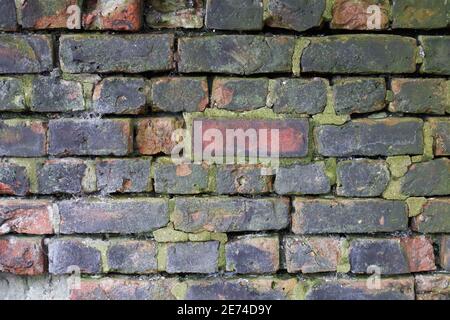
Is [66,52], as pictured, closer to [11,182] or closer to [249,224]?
[11,182]

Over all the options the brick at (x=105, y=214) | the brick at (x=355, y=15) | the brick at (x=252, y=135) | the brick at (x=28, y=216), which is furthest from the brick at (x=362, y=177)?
the brick at (x=28, y=216)

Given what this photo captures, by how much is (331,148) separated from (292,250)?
0.88 feet

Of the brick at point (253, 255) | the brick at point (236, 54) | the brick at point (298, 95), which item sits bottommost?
the brick at point (253, 255)

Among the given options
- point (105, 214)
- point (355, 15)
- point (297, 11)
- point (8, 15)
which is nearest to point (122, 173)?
point (105, 214)

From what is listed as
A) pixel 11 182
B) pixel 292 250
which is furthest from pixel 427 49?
pixel 11 182

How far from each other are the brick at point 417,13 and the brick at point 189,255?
2.29 ft

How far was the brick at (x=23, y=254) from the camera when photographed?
1187 millimetres

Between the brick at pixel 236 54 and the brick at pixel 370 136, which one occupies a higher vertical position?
the brick at pixel 236 54

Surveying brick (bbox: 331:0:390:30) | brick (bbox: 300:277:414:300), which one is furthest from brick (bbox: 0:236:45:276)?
brick (bbox: 331:0:390:30)

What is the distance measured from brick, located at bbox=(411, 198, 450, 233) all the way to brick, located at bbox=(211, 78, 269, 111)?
1.55 ft

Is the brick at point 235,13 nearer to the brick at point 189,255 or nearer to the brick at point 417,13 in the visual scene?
the brick at point 417,13

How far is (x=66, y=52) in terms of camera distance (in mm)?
1156

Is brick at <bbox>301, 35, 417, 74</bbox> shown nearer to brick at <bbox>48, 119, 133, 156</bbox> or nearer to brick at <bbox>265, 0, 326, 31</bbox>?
brick at <bbox>265, 0, 326, 31</bbox>

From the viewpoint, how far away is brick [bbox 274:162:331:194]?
1185 mm
